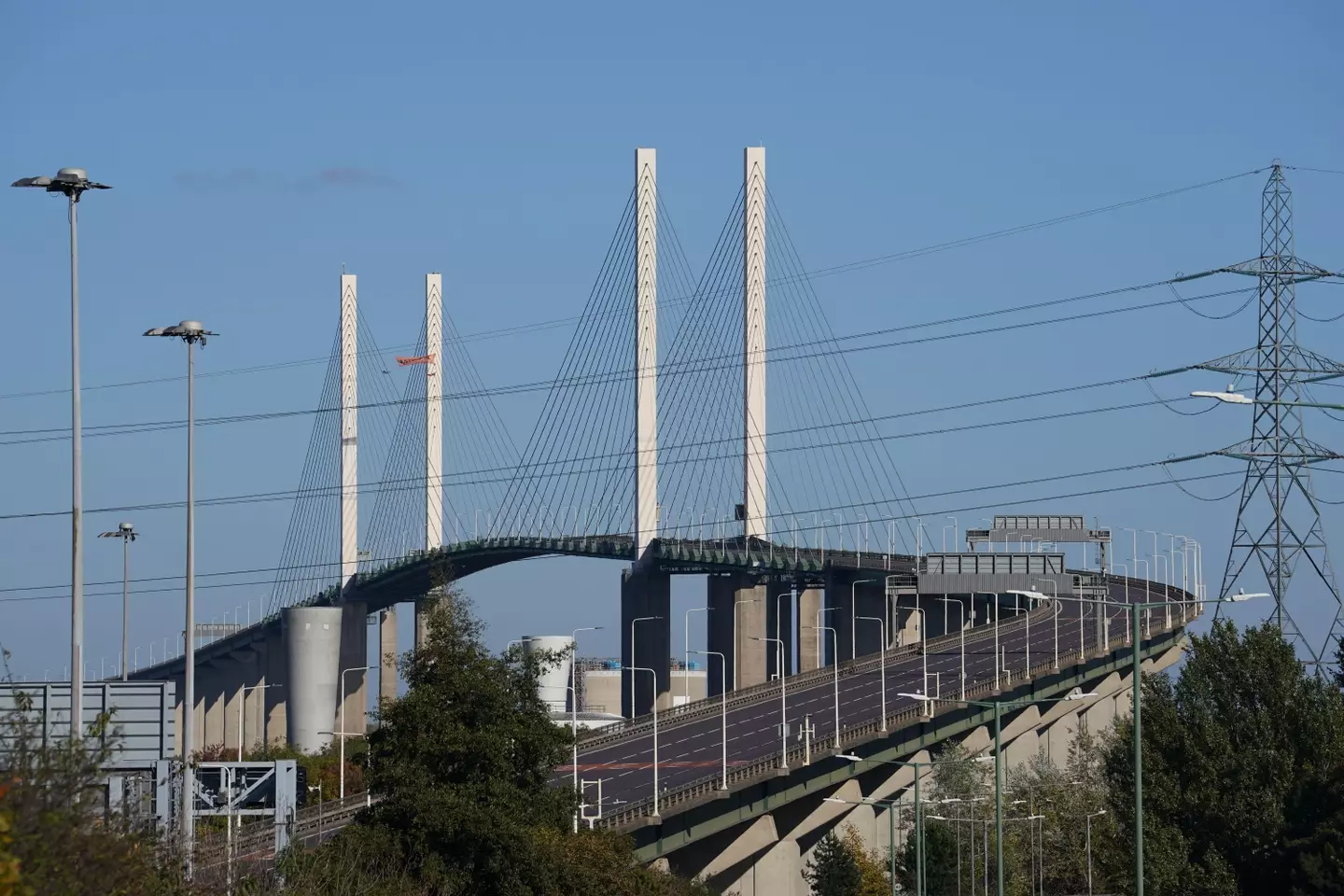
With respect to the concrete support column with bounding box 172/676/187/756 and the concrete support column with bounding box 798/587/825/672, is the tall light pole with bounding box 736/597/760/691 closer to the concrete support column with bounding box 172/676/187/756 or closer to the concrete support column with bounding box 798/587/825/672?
the concrete support column with bounding box 798/587/825/672

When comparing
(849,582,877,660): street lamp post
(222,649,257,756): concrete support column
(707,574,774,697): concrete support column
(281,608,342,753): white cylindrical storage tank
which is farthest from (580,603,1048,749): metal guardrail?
(222,649,257,756): concrete support column

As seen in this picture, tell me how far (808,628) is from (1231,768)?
62.4 meters

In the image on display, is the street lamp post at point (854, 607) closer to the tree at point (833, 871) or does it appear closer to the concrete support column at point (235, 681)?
the tree at point (833, 871)

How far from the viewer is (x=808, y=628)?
123 m

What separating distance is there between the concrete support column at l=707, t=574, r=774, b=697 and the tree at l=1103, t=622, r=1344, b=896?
50602 mm

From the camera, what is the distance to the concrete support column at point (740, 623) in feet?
381

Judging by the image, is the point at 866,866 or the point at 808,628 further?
the point at 808,628

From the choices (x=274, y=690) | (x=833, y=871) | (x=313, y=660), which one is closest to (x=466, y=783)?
(x=833, y=871)

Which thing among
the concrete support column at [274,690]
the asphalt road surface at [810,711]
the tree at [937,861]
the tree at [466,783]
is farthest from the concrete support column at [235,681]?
the tree at [466,783]

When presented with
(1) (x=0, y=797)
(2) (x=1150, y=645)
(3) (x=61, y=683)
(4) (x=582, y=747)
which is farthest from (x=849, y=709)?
(1) (x=0, y=797)

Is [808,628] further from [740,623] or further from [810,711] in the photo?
[810,711]

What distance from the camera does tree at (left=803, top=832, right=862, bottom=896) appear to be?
258ft

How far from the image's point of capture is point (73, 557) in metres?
28.5

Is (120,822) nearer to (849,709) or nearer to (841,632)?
(849,709)
